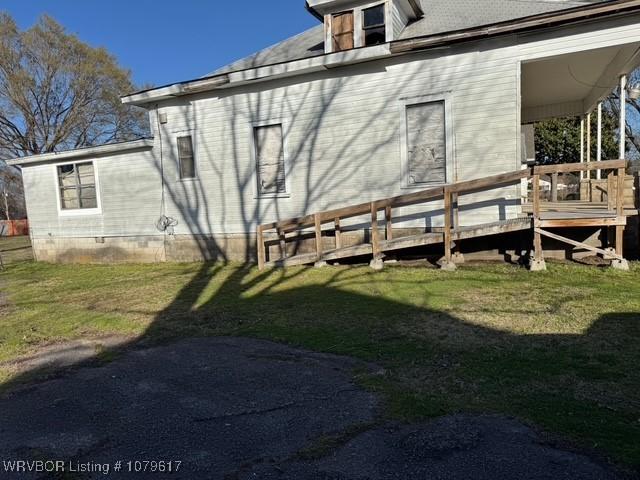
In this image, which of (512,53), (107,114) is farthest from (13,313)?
(107,114)

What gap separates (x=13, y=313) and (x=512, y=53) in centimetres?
969

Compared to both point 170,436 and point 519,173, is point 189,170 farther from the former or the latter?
point 170,436

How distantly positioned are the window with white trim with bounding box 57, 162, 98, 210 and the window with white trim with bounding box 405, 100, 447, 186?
886 centimetres

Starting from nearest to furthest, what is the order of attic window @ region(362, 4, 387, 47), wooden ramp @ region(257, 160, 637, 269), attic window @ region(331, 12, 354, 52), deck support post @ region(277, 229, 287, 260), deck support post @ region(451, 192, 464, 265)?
1. wooden ramp @ region(257, 160, 637, 269)
2. deck support post @ region(451, 192, 464, 265)
3. attic window @ region(362, 4, 387, 47)
4. attic window @ region(331, 12, 354, 52)
5. deck support post @ region(277, 229, 287, 260)

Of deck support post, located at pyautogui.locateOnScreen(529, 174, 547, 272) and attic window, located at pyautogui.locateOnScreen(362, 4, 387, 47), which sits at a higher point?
attic window, located at pyautogui.locateOnScreen(362, 4, 387, 47)

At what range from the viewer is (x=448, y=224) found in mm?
8227

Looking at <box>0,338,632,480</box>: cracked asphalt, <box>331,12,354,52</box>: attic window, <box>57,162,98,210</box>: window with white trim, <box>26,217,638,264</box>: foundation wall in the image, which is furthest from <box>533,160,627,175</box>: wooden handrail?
<box>57,162,98,210</box>: window with white trim

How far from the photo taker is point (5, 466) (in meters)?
2.91

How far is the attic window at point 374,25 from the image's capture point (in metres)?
9.87

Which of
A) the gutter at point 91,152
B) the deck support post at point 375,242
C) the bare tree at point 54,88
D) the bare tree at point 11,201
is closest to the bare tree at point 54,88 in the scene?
the bare tree at point 54,88

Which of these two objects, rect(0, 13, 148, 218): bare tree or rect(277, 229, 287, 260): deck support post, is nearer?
rect(277, 229, 287, 260): deck support post

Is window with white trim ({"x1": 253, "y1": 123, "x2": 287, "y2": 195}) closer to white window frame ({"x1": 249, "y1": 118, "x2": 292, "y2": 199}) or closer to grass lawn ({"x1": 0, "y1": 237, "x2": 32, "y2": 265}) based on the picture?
white window frame ({"x1": 249, "y1": 118, "x2": 292, "y2": 199})

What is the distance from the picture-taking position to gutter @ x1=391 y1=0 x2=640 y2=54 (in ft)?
24.6

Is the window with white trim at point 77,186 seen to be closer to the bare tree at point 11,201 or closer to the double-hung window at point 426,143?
the double-hung window at point 426,143
